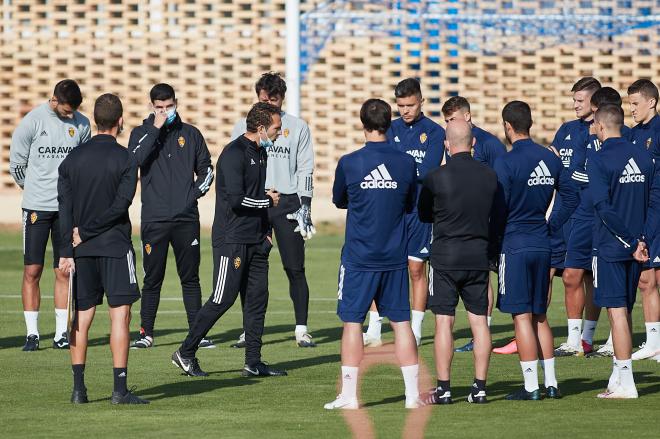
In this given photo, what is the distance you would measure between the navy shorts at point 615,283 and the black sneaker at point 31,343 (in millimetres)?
4596

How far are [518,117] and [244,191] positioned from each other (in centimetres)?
199

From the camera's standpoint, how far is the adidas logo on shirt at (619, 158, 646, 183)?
29.9 ft

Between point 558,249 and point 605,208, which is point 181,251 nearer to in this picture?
point 558,249

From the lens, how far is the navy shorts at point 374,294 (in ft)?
28.3

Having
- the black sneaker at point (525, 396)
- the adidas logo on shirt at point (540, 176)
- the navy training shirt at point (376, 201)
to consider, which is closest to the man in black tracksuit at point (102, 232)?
the navy training shirt at point (376, 201)

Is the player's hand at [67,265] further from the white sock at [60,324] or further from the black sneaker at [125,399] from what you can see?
the white sock at [60,324]

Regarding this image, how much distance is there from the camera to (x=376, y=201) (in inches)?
339

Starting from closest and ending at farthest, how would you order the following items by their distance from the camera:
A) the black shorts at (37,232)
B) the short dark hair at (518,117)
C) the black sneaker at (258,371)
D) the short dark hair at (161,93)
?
the short dark hair at (518,117) → the black sneaker at (258,371) → the short dark hair at (161,93) → the black shorts at (37,232)

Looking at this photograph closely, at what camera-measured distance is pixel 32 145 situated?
38.1ft

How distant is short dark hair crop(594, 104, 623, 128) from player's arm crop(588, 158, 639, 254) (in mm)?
261

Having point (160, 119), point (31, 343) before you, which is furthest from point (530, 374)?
point (31, 343)

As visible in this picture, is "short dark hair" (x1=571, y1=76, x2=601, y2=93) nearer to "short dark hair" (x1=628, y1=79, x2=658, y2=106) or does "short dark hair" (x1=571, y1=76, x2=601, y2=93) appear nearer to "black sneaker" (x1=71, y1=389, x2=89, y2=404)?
"short dark hair" (x1=628, y1=79, x2=658, y2=106)

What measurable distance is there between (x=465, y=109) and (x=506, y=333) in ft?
8.48

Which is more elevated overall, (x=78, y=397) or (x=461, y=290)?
(x=461, y=290)
